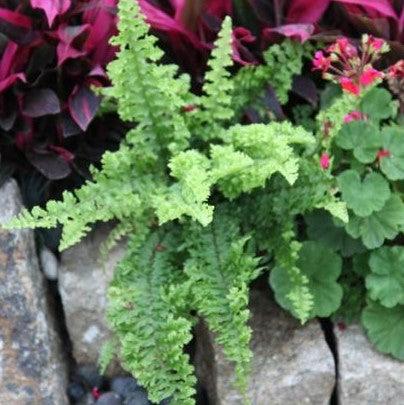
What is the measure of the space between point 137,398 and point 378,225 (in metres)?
1.08

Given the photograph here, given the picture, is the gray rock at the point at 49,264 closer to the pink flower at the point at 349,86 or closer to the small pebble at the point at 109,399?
the small pebble at the point at 109,399

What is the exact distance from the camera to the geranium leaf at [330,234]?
9.10 ft

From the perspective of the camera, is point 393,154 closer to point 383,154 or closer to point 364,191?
point 383,154

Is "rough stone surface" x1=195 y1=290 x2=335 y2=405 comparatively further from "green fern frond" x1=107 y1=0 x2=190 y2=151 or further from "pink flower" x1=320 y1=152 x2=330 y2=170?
"green fern frond" x1=107 y1=0 x2=190 y2=151

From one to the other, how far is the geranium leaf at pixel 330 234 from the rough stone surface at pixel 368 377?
0.34 metres

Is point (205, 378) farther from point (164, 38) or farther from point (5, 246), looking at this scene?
point (164, 38)

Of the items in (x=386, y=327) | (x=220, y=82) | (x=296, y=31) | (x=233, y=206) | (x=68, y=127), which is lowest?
(x=386, y=327)

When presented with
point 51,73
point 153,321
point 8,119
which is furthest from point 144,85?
point 153,321

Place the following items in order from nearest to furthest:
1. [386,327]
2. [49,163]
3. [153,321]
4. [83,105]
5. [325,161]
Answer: [153,321], [325,161], [386,327], [83,105], [49,163]

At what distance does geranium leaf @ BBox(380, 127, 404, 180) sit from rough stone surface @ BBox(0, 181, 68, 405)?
4.27 ft

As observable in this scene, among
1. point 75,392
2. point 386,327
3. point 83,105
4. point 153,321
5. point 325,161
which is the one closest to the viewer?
point 153,321

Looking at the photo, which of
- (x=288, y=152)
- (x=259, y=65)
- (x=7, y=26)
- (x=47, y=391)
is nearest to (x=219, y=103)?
(x=259, y=65)

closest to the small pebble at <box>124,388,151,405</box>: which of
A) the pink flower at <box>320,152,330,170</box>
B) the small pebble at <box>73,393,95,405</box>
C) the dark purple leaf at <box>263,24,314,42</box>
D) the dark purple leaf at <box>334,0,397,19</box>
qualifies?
the small pebble at <box>73,393,95,405</box>

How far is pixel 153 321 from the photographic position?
251 centimetres
